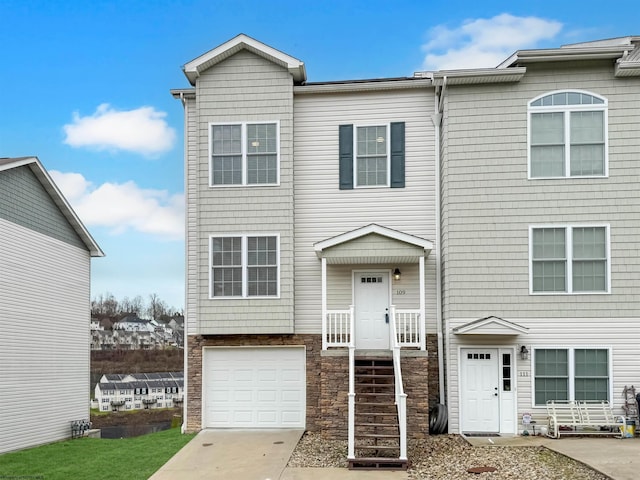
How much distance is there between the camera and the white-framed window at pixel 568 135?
13.5 m

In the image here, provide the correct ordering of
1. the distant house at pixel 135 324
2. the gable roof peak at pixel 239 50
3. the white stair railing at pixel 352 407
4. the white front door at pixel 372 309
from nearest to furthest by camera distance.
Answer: the white stair railing at pixel 352 407 → the white front door at pixel 372 309 → the gable roof peak at pixel 239 50 → the distant house at pixel 135 324

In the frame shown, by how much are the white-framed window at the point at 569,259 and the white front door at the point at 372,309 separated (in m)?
3.38

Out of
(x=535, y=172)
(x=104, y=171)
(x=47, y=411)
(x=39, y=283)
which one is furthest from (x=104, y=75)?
(x=535, y=172)

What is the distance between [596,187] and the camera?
44.1ft

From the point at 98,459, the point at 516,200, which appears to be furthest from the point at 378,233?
the point at 98,459

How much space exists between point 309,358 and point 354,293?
1.91 meters

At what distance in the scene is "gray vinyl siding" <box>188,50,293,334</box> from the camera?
1426 cm

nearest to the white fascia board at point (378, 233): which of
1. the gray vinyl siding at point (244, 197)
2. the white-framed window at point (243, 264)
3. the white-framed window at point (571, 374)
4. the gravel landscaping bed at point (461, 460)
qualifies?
the gray vinyl siding at point (244, 197)

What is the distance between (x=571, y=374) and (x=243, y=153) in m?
9.07

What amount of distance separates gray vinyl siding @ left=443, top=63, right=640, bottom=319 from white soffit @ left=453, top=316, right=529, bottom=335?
19.8 inches

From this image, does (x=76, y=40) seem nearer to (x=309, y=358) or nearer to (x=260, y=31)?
(x=260, y=31)

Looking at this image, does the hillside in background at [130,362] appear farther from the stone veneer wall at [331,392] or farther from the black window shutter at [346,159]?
the black window shutter at [346,159]

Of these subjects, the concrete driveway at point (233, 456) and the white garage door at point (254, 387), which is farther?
the white garage door at point (254, 387)

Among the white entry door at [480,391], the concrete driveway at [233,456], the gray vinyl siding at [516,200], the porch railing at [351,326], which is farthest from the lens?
the gray vinyl siding at [516,200]
